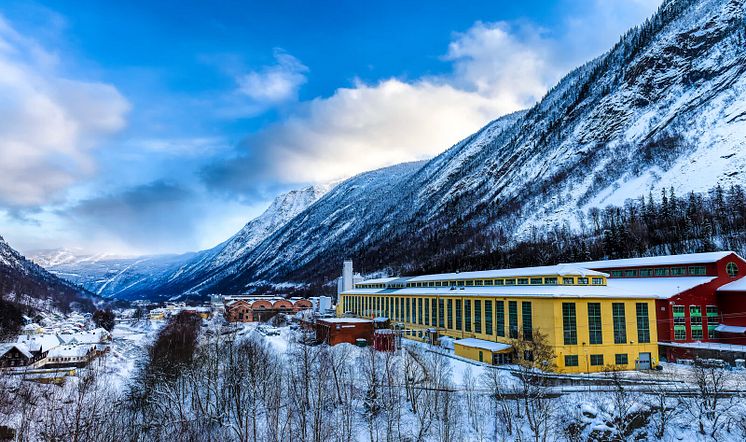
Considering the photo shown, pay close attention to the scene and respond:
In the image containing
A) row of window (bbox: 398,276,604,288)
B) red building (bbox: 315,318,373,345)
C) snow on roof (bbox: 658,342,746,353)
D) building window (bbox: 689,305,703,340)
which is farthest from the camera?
red building (bbox: 315,318,373,345)

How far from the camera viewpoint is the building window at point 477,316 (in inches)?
2015

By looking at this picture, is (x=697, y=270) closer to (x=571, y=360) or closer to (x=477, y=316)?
(x=571, y=360)

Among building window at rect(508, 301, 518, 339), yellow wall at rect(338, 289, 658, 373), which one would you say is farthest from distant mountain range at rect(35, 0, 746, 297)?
building window at rect(508, 301, 518, 339)

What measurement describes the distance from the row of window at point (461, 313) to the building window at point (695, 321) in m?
18.7

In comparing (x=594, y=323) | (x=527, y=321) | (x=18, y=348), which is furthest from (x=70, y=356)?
(x=594, y=323)

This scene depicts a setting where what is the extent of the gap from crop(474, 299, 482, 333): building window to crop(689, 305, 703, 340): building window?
20.6 m

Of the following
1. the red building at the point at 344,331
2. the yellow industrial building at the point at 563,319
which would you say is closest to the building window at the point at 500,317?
the yellow industrial building at the point at 563,319

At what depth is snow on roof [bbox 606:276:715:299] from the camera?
47.5 metres

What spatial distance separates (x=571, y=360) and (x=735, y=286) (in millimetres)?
22419

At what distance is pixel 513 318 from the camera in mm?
45094

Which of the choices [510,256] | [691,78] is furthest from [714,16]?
[510,256]

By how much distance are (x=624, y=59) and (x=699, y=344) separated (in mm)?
177219

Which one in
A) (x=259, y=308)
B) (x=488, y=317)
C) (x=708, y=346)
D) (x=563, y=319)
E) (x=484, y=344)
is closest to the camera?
(x=563, y=319)

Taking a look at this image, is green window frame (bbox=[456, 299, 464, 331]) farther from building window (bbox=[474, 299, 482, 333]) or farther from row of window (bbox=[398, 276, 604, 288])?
row of window (bbox=[398, 276, 604, 288])
